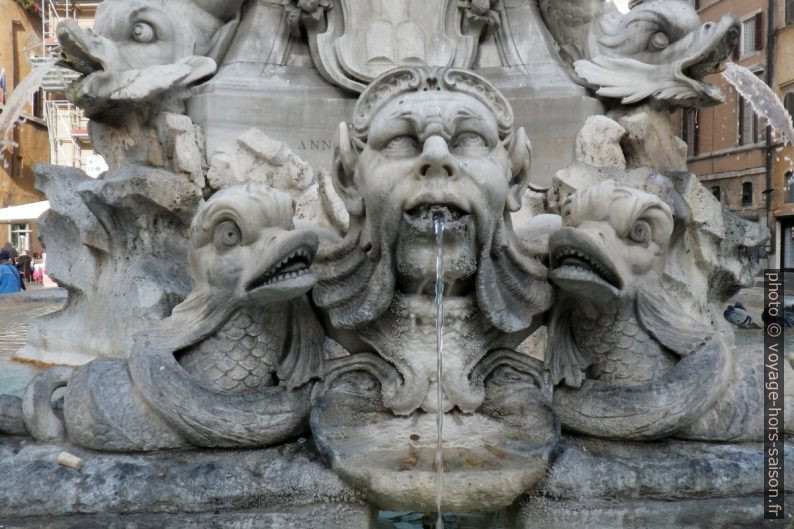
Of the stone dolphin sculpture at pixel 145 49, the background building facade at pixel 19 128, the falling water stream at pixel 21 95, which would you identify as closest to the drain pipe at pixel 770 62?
the stone dolphin sculpture at pixel 145 49

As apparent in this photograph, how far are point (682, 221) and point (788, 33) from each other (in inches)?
905

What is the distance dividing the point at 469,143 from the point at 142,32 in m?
2.60

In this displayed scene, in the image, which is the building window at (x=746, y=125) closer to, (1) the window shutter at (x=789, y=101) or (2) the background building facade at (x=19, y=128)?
(1) the window shutter at (x=789, y=101)

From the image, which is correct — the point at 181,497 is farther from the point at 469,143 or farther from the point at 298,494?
the point at 469,143

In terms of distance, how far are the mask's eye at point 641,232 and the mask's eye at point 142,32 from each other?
2.92 meters

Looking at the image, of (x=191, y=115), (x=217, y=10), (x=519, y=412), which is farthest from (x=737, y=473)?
(x=217, y=10)

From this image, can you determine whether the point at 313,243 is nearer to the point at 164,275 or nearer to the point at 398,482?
the point at 398,482

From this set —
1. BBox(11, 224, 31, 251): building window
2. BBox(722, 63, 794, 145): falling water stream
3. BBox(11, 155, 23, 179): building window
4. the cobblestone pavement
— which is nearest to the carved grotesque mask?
the cobblestone pavement

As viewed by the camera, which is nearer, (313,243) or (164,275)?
(313,243)

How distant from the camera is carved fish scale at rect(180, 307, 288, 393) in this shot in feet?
6.88

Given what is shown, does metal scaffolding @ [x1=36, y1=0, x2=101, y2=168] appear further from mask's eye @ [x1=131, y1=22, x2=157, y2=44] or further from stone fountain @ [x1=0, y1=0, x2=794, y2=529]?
stone fountain @ [x1=0, y1=0, x2=794, y2=529]

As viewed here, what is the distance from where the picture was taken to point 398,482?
1.76 meters

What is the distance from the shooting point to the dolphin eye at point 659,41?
Answer: 403 centimetres

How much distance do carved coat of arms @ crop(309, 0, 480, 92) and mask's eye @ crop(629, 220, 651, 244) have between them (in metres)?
2.14
